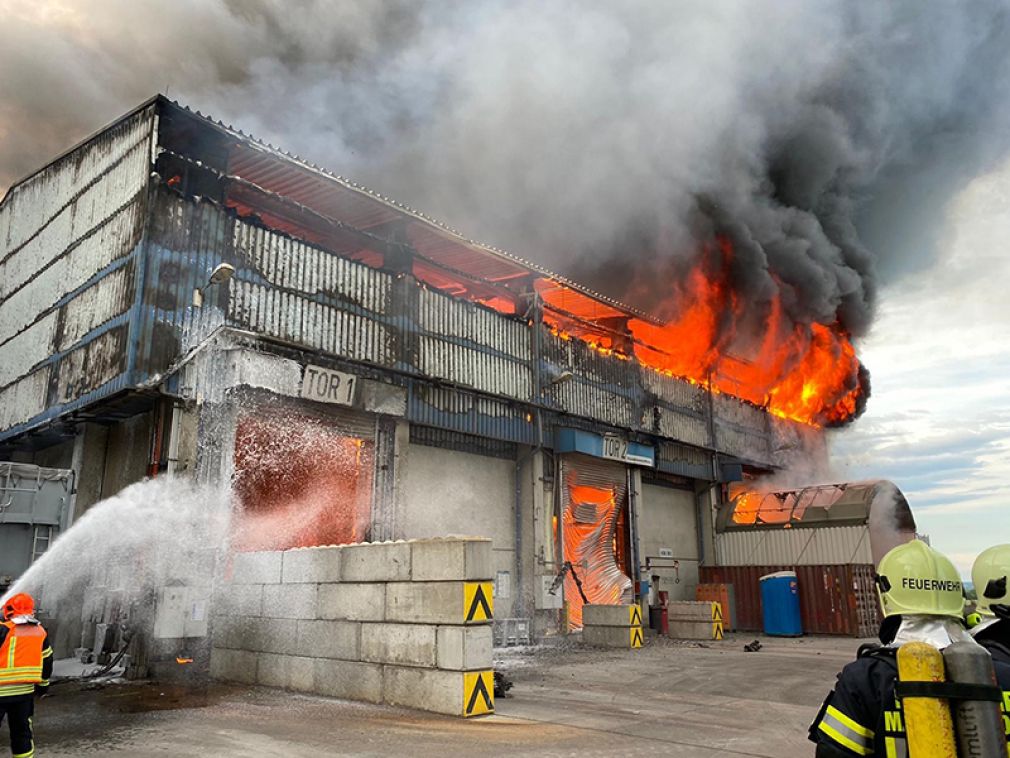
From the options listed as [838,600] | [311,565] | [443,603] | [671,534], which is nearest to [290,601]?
[311,565]

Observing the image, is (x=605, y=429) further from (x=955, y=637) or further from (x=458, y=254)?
(x=955, y=637)

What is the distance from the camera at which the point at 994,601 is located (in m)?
3.02

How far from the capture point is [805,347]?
32156mm

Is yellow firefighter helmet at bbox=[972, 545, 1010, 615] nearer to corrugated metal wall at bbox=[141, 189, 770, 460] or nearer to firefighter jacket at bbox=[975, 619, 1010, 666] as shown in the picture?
firefighter jacket at bbox=[975, 619, 1010, 666]

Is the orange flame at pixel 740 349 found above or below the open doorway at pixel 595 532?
above

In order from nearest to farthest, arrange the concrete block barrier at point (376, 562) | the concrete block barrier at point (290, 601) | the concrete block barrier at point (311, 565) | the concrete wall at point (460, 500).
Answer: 1. the concrete block barrier at point (376, 562)
2. the concrete block barrier at point (311, 565)
3. the concrete block barrier at point (290, 601)
4. the concrete wall at point (460, 500)

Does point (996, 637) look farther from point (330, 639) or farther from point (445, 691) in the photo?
point (330, 639)

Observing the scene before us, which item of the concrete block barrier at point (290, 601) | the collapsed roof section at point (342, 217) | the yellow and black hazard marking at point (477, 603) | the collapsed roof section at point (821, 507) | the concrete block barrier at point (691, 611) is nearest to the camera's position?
the yellow and black hazard marking at point (477, 603)

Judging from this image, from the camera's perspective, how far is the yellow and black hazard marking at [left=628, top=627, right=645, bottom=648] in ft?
57.5

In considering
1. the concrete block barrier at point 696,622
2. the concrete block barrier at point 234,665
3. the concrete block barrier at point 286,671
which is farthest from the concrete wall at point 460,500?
the concrete block barrier at point 286,671

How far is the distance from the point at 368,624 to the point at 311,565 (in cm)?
161

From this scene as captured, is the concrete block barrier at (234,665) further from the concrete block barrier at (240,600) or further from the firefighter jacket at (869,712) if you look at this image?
the firefighter jacket at (869,712)

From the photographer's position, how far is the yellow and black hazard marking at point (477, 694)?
8.62 m

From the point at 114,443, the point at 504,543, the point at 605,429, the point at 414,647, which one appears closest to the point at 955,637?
the point at 414,647
